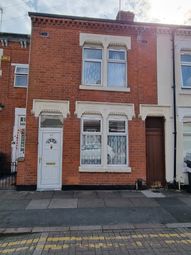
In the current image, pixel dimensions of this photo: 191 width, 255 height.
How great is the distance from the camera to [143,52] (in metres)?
11.2

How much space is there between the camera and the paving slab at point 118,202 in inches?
315

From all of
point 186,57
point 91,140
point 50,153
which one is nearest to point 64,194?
point 50,153

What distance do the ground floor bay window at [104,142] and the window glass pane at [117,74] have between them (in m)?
1.56

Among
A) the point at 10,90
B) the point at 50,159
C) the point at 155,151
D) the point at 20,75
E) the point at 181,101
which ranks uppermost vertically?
the point at 20,75

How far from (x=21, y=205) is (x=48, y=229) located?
2310mm

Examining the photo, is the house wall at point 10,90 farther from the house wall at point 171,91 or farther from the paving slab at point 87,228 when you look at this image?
the paving slab at point 87,228

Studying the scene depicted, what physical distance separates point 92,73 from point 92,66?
325mm

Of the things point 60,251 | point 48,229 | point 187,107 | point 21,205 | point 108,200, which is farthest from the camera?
point 187,107

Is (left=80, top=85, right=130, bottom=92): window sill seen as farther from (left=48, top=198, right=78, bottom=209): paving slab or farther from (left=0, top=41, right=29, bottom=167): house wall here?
(left=0, top=41, right=29, bottom=167): house wall

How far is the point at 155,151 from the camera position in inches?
434

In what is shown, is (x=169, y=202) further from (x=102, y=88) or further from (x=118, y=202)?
(x=102, y=88)

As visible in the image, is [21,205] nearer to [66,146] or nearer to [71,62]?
[66,146]

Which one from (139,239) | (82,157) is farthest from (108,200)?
Result: (139,239)

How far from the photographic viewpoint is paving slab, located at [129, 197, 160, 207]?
317 inches
